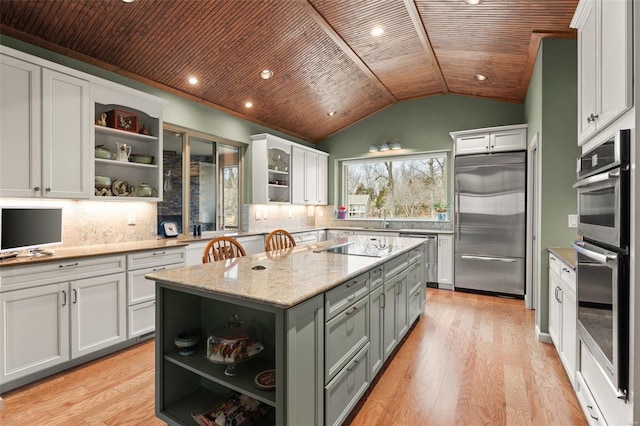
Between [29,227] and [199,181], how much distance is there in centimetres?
221

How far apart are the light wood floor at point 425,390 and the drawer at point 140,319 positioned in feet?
0.52

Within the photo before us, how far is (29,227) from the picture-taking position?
102 inches

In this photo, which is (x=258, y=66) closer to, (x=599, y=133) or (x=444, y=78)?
(x=444, y=78)

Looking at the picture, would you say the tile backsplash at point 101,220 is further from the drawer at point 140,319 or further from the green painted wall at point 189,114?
the green painted wall at point 189,114

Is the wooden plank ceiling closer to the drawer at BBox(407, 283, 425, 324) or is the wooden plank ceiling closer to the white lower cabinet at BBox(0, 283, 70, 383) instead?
the white lower cabinet at BBox(0, 283, 70, 383)

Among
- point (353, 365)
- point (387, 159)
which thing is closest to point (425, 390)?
point (353, 365)

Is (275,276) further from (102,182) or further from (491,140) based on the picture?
(491,140)

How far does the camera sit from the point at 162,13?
296 centimetres

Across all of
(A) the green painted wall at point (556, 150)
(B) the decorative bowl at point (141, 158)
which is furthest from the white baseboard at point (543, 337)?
(B) the decorative bowl at point (141, 158)

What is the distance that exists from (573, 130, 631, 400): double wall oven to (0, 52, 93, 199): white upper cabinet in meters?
3.79

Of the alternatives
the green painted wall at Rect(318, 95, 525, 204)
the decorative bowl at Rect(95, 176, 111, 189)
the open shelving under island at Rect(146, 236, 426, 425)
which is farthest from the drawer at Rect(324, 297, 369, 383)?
the green painted wall at Rect(318, 95, 525, 204)

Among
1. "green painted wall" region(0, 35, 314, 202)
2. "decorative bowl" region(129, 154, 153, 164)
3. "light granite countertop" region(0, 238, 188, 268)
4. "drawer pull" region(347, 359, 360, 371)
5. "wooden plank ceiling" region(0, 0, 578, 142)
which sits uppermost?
"wooden plank ceiling" region(0, 0, 578, 142)

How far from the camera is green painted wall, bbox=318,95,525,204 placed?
209 inches

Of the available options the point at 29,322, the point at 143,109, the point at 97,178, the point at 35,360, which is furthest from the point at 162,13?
the point at 35,360
